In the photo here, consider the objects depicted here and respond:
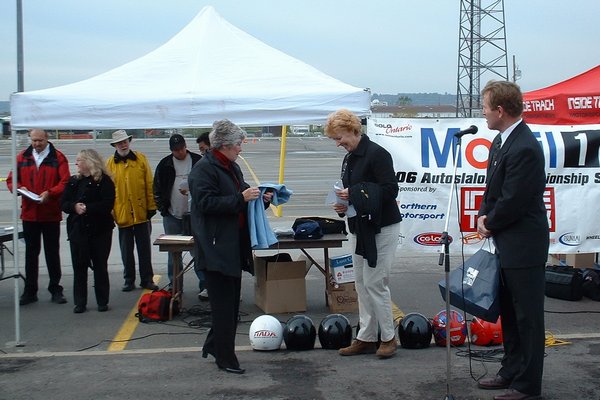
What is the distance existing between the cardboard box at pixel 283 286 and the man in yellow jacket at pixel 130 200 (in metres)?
1.79

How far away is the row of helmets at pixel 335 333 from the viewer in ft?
20.1

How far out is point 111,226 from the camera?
761cm

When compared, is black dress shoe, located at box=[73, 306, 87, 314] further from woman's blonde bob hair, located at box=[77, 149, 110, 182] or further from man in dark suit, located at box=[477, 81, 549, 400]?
man in dark suit, located at box=[477, 81, 549, 400]

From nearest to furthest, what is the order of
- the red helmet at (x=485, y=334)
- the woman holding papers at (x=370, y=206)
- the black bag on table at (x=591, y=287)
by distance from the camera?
the woman holding papers at (x=370, y=206)
the red helmet at (x=485, y=334)
the black bag on table at (x=591, y=287)

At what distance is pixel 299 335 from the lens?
6.13 metres

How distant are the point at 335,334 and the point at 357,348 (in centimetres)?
25

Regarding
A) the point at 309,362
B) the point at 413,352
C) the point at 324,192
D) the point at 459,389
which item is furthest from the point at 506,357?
the point at 324,192

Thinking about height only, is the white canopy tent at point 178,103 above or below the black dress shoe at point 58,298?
above

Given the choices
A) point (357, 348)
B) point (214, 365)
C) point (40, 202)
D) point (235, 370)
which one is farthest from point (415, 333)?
point (40, 202)

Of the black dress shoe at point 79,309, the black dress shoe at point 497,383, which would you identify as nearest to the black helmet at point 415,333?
the black dress shoe at point 497,383

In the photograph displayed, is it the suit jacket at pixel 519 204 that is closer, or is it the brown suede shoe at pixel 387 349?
the suit jacket at pixel 519 204

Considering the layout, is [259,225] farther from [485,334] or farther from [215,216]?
[485,334]

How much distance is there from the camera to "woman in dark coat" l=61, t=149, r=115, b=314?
24.3 ft

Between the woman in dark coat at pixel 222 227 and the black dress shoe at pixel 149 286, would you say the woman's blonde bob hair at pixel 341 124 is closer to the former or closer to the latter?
the woman in dark coat at pixel 222 227
